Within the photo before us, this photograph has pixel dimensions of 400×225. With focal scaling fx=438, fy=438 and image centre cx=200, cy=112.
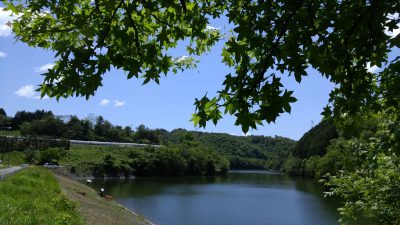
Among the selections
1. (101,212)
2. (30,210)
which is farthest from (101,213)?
(30,210)

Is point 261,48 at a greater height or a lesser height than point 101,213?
greater

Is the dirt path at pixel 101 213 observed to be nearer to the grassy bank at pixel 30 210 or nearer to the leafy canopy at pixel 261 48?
the grassy bank at pixel 30 210

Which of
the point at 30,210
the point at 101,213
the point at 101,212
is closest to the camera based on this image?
the point at 30,210

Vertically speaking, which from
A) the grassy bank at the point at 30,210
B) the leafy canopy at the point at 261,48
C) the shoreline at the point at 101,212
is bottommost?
the shoreline at the point at 101,212

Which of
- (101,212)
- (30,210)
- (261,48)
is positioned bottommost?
(101,212)

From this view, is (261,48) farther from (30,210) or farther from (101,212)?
(101,212)

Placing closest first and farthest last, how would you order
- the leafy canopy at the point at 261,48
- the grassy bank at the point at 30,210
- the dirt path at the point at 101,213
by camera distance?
1. the leafy canopy at the point at 261,48
2. the grassy bank at the point at 30,210
3. the dirt path at the point at 101,213

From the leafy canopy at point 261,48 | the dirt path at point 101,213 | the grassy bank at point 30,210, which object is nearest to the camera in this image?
the leafy canopy at point 261,48

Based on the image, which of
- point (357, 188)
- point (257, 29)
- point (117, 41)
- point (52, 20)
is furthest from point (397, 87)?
point (357, 188)

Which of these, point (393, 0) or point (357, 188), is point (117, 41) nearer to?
point (393, 0)

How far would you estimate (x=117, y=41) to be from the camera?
14.4ft

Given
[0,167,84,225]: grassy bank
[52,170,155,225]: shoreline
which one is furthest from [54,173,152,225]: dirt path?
[0,167,84,225]: grassy bank

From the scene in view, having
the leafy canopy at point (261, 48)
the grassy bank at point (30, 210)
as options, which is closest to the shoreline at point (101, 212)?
the grassy bank at point (30, 210)

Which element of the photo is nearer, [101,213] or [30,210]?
[30,210]
